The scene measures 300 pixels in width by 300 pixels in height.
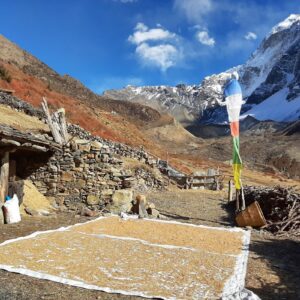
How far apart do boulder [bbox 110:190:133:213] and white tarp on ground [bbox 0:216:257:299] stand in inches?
107

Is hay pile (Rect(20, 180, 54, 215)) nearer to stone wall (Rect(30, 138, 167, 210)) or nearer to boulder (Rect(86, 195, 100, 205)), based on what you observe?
stone wall (Rect(30, 138, 167, 210))

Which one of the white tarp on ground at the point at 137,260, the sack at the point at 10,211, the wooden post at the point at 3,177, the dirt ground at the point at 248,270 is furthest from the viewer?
the wooden post at the point at 3,177

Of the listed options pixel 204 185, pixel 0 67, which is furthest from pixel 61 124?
pixel 0 67

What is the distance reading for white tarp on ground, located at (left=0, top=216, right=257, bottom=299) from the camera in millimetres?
6328

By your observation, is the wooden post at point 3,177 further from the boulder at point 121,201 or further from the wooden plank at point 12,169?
the boulder at point 121,201

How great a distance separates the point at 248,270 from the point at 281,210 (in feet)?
21.4

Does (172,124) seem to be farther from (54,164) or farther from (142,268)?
(142,268)

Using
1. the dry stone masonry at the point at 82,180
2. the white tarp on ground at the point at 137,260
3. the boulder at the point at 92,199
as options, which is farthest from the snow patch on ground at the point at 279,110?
the white tarp on ground at the point at 137,260

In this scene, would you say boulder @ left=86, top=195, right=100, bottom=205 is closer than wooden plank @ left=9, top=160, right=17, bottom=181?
No

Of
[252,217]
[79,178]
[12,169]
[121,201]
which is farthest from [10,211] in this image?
[252,217]

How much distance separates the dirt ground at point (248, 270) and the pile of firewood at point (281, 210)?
75 cm

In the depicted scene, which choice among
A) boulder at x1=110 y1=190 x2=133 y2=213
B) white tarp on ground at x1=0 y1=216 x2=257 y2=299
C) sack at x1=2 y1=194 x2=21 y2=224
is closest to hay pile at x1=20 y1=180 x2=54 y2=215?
sack at x1=2 y1=194 x2=21 y2=224

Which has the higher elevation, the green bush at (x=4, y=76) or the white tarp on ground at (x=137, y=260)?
the green bush at (x=4, y=76)

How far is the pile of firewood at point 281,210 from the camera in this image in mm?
12258
